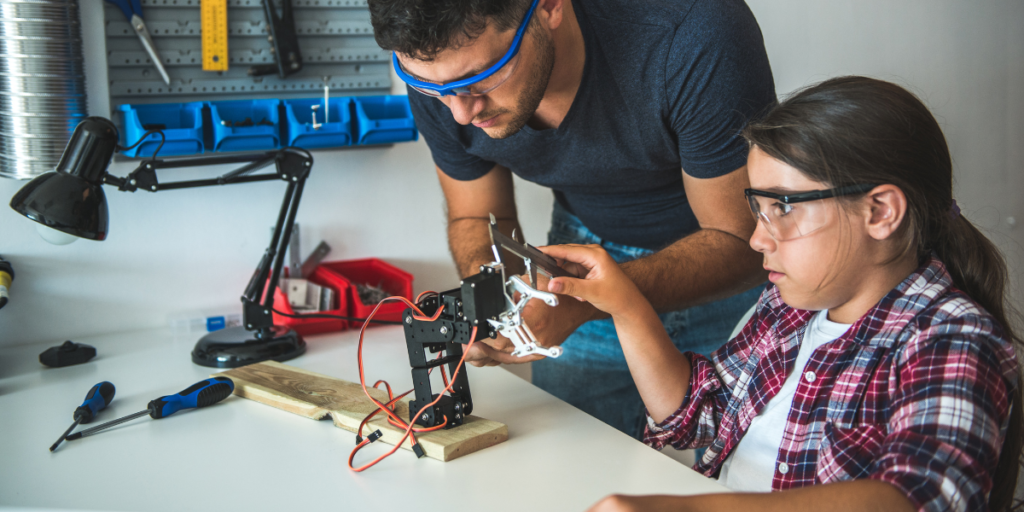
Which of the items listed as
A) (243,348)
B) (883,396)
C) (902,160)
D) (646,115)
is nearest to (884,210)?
(902,160)

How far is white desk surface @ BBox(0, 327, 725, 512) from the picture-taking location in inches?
39.1

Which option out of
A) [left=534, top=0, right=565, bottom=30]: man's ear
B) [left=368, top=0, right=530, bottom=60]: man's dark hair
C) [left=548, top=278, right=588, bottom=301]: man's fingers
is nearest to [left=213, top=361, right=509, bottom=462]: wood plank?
[left=548, top=278, right=588, bottom=301]: man's fingers

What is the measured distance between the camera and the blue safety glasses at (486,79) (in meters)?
1.16

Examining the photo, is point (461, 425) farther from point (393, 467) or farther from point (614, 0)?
point (614, 0)

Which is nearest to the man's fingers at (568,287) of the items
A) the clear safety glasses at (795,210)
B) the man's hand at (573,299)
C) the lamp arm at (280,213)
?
the man's hand at (573,299)

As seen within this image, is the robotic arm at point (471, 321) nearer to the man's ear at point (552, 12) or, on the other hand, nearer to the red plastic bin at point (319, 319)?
the man's ear at point (552, 12)

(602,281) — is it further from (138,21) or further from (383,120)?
(138,21)

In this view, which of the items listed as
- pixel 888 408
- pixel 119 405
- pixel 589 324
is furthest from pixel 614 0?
pixel 119 405

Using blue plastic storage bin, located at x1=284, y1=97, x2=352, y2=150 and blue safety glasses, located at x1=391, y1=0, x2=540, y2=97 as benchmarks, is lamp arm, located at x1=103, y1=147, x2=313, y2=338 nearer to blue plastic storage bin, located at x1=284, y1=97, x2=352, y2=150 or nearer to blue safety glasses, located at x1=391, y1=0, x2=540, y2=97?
blue plastic storage bin, located at x1=284, y1=97, x2=352, y2=150

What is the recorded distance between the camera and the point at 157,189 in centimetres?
156

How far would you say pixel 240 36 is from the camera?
6.38ft

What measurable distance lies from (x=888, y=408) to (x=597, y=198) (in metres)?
0.87

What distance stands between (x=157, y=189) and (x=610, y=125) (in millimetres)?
994

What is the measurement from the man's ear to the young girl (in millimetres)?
405
